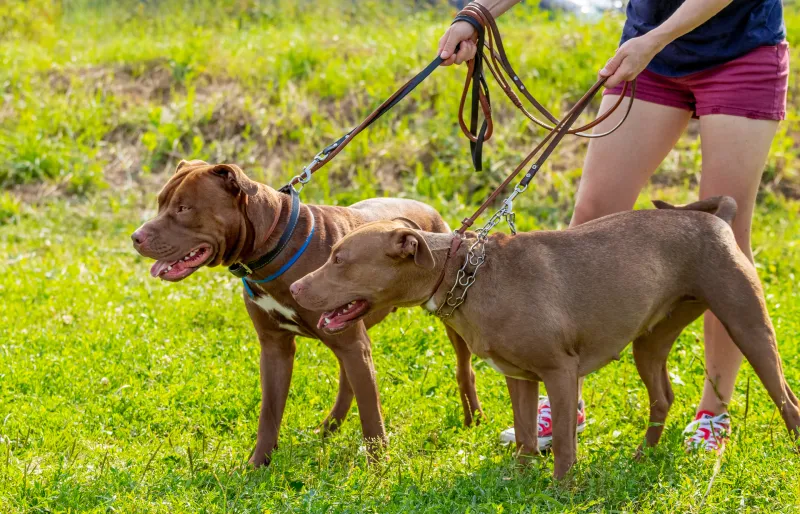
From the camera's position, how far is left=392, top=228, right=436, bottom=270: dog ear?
4184 millimetres

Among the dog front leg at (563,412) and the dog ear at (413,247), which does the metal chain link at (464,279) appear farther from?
the dog front leg at (563,412)

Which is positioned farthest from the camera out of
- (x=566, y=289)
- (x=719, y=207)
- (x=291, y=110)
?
(x=291, y=110)

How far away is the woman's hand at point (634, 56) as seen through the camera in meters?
4.36

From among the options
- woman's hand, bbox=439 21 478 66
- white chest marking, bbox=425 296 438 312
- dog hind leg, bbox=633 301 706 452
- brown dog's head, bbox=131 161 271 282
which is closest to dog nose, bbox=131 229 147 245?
brown dog's head, bbox=131 161 271 282

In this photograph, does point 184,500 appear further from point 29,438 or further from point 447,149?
point 447,149

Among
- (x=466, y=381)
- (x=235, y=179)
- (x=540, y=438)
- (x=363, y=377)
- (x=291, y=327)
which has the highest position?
(x=235, y=179)

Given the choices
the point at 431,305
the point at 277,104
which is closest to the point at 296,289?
the point at 431,305

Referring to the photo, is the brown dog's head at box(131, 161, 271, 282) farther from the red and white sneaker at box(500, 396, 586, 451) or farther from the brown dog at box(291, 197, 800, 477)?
the red and white sneaker at box(500, 396, 586, 451)

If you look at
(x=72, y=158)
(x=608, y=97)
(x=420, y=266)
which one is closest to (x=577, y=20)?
(x=72, y=158)

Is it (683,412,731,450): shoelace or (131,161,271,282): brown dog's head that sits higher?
(131,161,271,282): brown dog's head

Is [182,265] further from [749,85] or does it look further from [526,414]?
[749,85]

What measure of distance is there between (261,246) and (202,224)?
31 centimetres

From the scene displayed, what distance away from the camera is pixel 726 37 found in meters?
4.62

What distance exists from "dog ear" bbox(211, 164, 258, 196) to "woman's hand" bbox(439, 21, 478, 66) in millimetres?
1249
